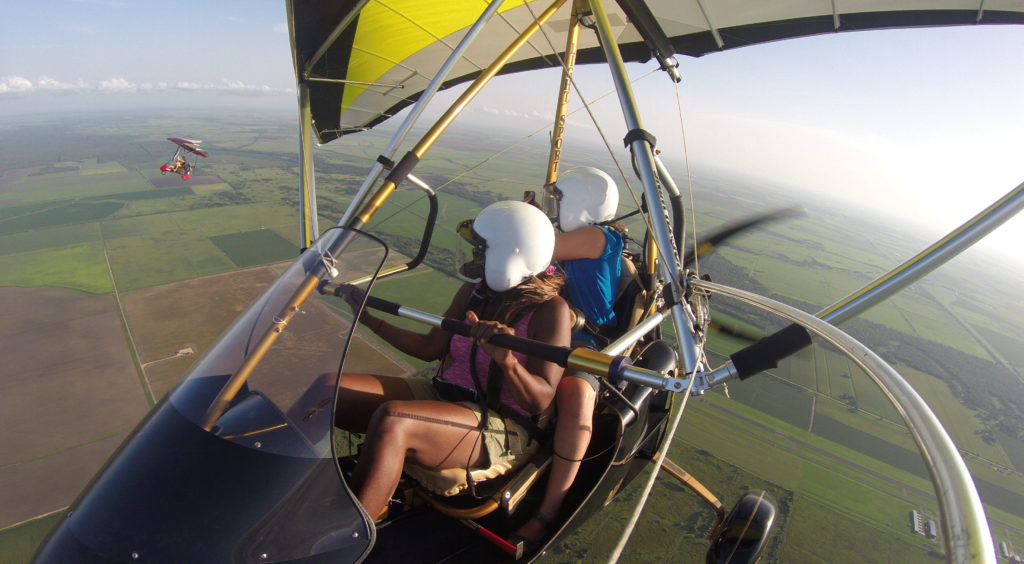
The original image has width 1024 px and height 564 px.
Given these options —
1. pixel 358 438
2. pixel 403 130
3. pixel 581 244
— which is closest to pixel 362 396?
pixel 358 438

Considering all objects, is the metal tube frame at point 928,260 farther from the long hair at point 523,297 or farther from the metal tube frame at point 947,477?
the long hair at point 523,297

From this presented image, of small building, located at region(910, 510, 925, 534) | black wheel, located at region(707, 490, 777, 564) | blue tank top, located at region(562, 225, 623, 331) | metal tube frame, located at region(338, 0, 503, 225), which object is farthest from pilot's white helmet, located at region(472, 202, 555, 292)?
small building, located at region(910, 510, 925, 534)

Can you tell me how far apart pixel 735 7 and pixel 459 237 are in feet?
11.6

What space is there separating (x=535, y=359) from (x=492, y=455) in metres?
0.52

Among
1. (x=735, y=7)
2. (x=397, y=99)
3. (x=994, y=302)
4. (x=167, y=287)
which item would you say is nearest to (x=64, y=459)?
(x=167, y=287)

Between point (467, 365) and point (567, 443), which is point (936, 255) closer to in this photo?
point (567, 443)

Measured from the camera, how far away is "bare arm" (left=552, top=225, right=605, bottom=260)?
12.2 feet

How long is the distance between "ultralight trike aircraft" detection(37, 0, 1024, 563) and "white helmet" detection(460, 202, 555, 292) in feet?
1.39

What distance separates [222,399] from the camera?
187 centimetres

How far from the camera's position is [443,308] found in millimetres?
25594

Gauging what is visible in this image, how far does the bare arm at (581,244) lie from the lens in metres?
3.71

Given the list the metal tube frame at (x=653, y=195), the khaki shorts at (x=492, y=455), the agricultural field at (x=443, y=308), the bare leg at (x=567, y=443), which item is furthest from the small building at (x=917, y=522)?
the khaki shorts at (x=492, y=455)

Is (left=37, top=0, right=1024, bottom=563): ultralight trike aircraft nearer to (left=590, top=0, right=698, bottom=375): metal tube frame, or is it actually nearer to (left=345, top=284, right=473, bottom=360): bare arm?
(left=590, top=0, right=698, bottom=375): metal tube frame

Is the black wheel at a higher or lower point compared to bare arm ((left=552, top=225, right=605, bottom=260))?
lower
